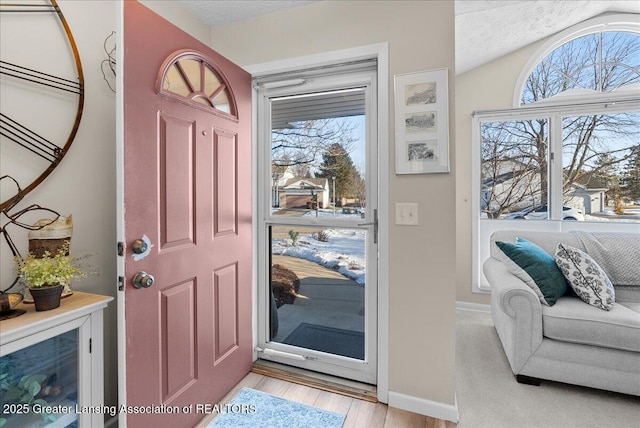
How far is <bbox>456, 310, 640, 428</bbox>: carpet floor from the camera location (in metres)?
1.62

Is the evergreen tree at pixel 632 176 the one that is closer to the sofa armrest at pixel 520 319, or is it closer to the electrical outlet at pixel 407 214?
the sofa armrest at pixel 520 319

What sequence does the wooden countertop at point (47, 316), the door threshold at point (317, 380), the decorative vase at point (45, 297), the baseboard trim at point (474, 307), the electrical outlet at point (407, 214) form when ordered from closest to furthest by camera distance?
the wooden countertop at point (47, 316), the decorative vase at point (45, 297), the electrical outlet at point (407, 214), the door threshold at point (317, 380), the baseboard trim at point (474, 307)

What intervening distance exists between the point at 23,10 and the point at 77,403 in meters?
1.54

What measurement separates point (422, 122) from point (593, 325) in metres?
1.65

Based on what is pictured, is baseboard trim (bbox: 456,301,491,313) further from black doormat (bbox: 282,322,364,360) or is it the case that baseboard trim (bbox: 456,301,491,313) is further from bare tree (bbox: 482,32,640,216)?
black doormat (bbox: 282,322,364,360)

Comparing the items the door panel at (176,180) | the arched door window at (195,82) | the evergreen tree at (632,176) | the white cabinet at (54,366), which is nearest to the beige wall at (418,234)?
the arched door window at (195,82)

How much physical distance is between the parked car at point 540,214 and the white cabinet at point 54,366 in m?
3.48

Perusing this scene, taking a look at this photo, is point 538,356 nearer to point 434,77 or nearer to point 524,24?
point 434,77

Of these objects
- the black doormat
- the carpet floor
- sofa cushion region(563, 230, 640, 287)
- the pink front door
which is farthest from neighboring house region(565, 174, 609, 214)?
the pink front door

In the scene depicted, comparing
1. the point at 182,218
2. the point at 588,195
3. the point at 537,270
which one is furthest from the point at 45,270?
the point at 588,195

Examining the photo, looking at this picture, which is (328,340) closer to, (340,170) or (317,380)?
(317,380)

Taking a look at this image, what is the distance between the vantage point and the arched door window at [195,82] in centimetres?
142

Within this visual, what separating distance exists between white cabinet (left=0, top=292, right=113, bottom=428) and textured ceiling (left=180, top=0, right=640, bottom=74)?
186cm

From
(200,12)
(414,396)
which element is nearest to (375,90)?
(200,12)
